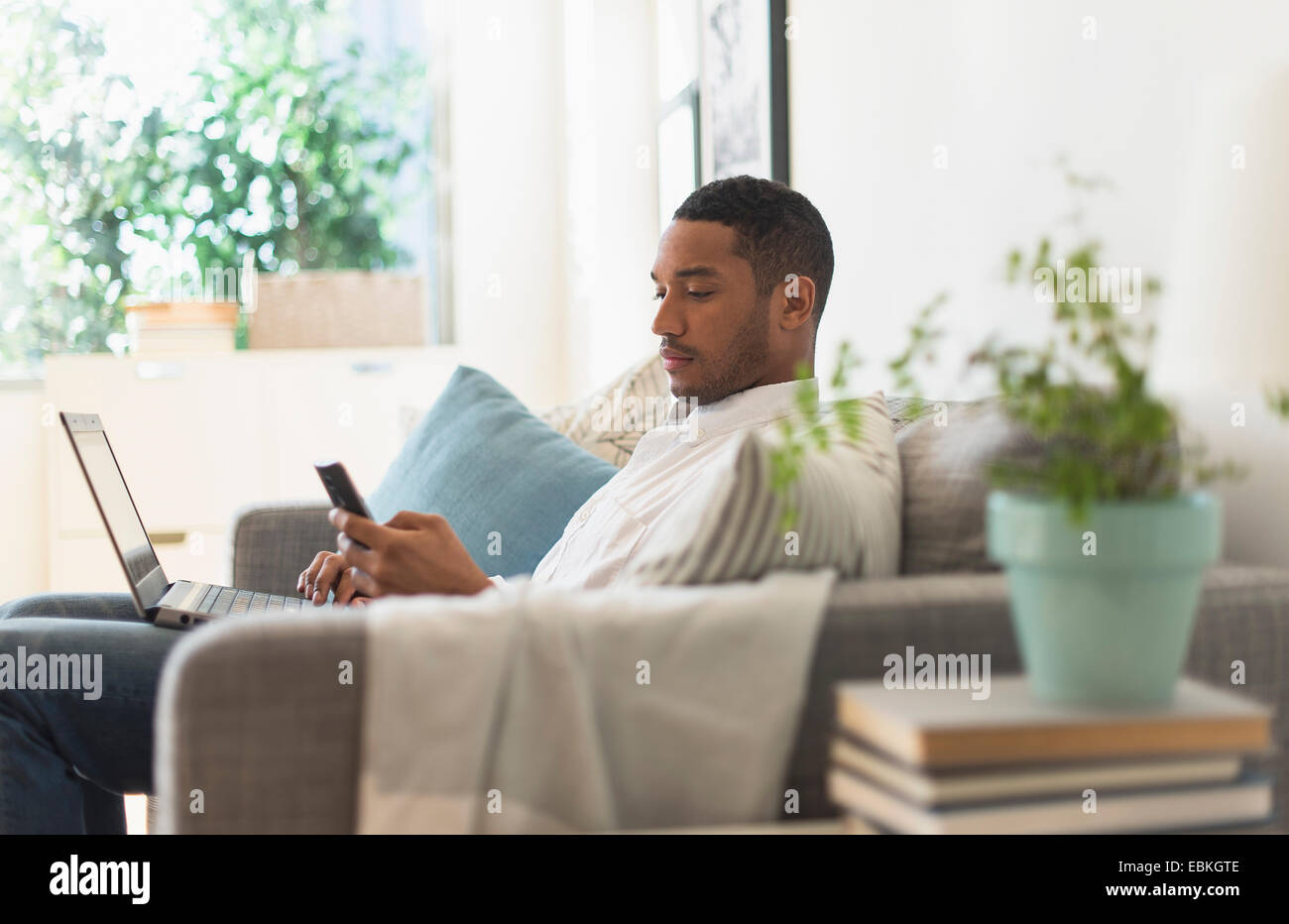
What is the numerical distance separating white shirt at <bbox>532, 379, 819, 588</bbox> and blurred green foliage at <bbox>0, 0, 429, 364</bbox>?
286 cm

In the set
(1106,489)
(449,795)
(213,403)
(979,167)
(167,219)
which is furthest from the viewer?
(167,219)

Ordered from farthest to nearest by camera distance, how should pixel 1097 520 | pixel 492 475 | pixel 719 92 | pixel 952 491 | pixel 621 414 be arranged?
pixel 719 92 < pixel 621 414 < pixel 492 475 < pixel 952 491 < pixel 1097 520

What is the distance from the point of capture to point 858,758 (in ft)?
2.56

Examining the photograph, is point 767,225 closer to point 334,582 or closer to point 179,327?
point 334,582

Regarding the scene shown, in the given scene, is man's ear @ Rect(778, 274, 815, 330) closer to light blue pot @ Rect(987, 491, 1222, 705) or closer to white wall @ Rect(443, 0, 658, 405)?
light blue pot @ Rect(987, 491, 1222, 705)

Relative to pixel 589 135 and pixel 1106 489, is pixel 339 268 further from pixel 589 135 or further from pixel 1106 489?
pixel 1106 489

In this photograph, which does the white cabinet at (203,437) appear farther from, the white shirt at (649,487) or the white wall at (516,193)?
the white shirt at (649,487)

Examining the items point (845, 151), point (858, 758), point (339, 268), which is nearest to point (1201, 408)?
point (858, 758)

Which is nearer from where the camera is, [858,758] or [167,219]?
[858,758]

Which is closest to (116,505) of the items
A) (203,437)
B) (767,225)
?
(767,225)

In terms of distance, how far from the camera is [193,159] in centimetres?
402

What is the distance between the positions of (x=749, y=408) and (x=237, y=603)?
0.74 m

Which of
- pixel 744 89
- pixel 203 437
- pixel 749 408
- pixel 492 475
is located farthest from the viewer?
pixel 203 437
